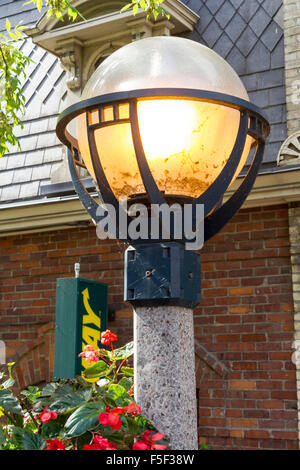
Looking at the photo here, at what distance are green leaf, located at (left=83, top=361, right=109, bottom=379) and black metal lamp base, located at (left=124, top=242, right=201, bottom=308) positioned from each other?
0.52 m

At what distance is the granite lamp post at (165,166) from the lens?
2064 mm

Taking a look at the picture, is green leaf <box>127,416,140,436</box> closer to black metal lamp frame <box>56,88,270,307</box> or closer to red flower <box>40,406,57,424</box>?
red flower <box>40,406,57,424</box>

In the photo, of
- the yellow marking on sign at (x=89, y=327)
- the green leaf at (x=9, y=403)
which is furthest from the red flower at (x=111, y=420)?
the yellow marking on sign at (x=89, y=327)

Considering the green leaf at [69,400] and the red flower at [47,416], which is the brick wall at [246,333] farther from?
the red flower at [47,416]

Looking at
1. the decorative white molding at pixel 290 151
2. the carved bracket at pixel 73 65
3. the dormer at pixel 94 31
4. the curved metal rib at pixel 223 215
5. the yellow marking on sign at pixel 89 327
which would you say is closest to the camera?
the curved metal rib at pixel 223 215

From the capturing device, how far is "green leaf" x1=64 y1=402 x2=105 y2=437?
6.32 feet

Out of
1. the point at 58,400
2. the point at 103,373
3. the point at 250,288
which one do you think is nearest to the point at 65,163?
the point at 250,288

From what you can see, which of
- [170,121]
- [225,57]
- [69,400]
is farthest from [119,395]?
[225,57]

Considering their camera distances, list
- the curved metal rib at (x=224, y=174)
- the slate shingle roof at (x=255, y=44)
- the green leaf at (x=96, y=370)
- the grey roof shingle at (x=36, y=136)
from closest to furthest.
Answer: the curved metal rib at (x=224, y=174) < the green leaf at (x=96, y=370) < the slate shingle roof at (x=255, y=44) < the grey roof shingle at (x=36, y=136)

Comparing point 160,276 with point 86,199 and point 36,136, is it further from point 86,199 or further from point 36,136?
point 36,136

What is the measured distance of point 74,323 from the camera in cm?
504

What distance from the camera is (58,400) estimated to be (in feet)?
6.97

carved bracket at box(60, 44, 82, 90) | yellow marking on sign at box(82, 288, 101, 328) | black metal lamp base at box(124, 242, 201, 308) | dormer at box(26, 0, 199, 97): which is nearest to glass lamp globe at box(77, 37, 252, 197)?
black metal lamp base at box(124, 242, 201, 308)

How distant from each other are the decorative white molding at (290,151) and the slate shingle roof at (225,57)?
151mm
